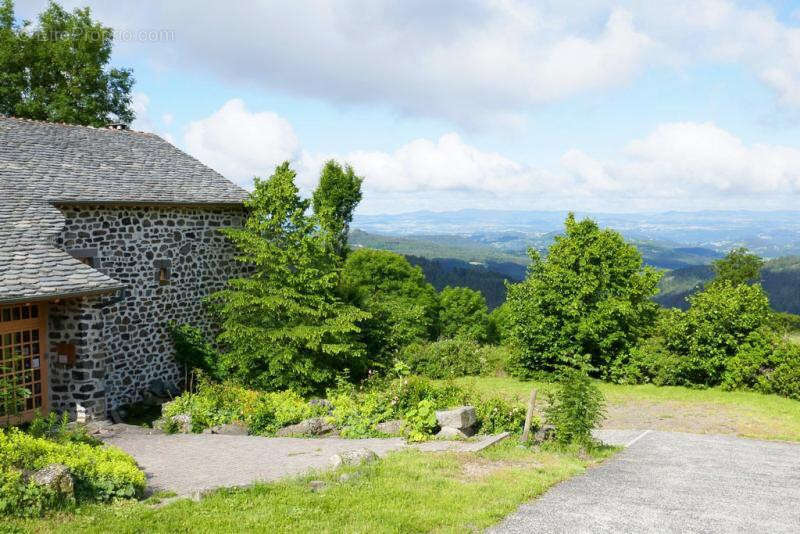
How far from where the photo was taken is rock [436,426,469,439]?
41.5 feet

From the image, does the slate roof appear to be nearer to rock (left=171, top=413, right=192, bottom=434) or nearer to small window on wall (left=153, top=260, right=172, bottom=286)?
small window on wall (left=153, top=260, right=172, bottom=286)

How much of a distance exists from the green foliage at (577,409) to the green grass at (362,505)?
143cm

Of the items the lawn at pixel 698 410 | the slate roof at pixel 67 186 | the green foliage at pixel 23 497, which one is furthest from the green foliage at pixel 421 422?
the slate roof at pixel 67 186

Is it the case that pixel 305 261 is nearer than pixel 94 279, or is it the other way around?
pixel 94 279

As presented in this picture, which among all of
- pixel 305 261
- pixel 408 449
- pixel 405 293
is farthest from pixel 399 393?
pixel 405 293

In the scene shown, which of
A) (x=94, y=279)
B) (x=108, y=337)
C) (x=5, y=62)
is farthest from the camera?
(x=5, y=62)

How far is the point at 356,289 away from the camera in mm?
21672

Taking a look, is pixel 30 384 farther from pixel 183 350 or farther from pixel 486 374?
pixel 486 374

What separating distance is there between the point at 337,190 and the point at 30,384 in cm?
2182

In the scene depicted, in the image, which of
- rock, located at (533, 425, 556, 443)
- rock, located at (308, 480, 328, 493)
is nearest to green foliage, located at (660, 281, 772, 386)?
A: rock, located at (533, 425, 556, 443)

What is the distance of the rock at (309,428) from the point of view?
1384 cm

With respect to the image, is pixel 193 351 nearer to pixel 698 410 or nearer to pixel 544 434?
pixel 544 434

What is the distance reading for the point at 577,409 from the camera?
38.5ft

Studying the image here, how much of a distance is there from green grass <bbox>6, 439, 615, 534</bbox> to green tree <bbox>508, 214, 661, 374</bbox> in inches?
509
